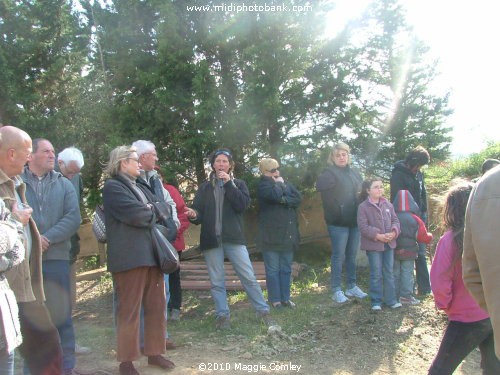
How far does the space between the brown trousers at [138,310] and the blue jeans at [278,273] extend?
1.99 m

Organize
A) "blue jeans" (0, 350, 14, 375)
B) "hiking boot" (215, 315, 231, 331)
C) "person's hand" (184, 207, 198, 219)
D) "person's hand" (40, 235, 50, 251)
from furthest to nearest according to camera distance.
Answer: "hiking boot" (215, 315, 231, 331)
"person's hand" (184, 207, 198, 219)
"person's hand" (40, 235, 50, 251)
"blue jeans" (0, 350, 14, 375)

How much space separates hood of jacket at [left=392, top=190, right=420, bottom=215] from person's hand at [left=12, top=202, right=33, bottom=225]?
4472mm

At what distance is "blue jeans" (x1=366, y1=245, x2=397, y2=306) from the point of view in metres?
5.83

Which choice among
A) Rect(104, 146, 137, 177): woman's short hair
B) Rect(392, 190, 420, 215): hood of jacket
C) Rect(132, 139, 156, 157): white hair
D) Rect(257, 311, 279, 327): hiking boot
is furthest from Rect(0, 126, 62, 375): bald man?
Rect(392, 190, 420, 215): hood of jacket

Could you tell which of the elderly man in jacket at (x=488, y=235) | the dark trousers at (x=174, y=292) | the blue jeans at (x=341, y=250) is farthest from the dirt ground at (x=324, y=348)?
the elderly man in jacket at (x=488, y=235)

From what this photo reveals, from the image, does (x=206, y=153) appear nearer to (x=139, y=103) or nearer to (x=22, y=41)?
(x=139, y=103)

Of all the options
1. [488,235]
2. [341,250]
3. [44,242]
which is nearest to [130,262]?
[44,242]

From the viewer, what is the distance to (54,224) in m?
4.11

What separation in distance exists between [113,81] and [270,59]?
2921mm

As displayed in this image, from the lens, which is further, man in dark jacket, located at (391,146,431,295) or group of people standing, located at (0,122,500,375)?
man in dark jacket, located at (391,146,431,295)

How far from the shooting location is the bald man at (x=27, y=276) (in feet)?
9.86

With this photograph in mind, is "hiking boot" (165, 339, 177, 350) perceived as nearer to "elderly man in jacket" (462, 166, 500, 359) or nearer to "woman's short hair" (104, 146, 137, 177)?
"woman's short hair" (104, 146, 137, 177)

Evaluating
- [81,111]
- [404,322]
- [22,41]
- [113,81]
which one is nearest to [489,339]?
[404,322]

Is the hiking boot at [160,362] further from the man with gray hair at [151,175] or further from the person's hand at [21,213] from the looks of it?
the person's hand at [21,213]
